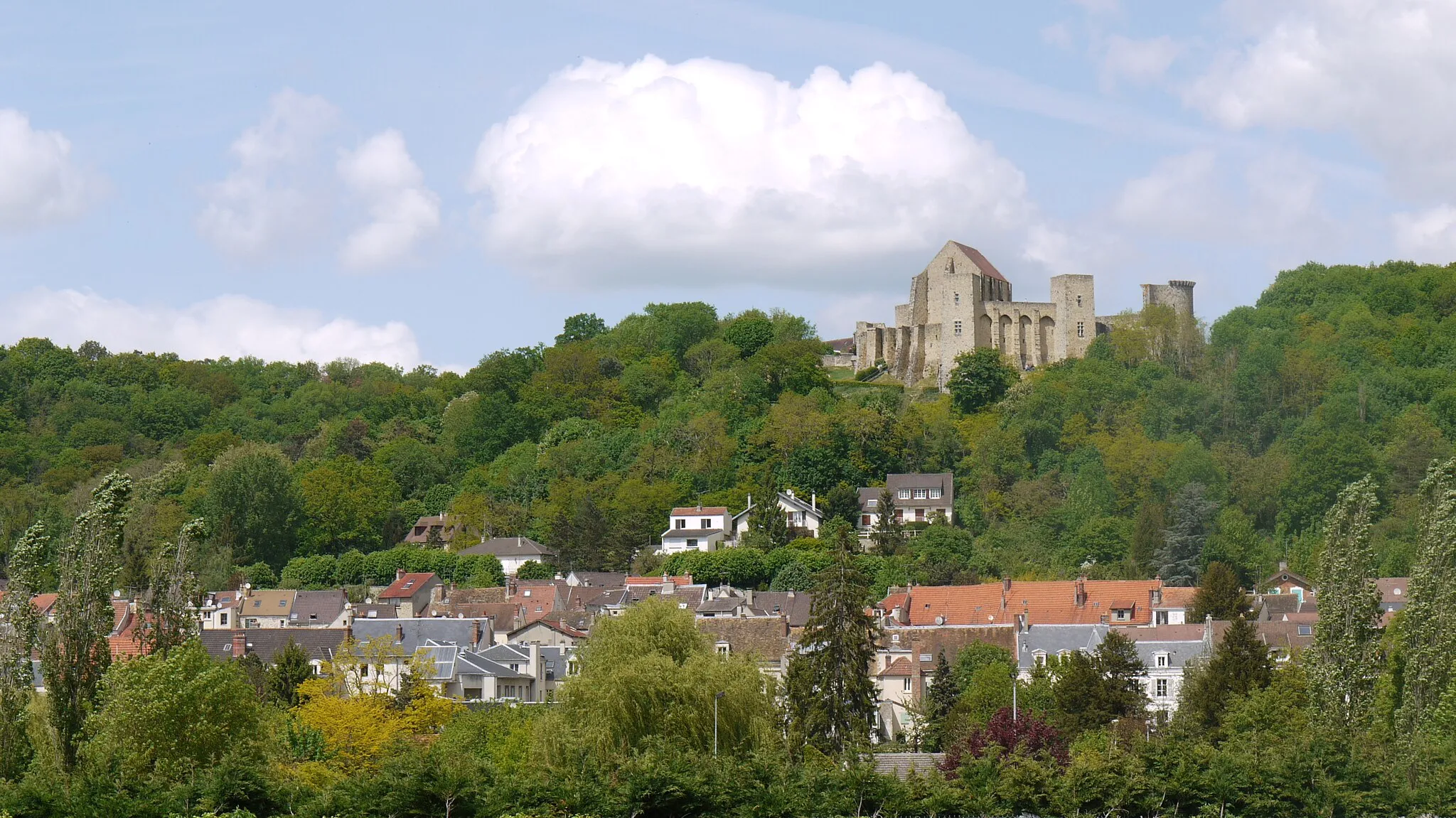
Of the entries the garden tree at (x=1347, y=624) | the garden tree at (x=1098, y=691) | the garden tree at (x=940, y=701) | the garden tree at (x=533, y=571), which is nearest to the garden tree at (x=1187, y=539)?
the garden tree at (x=940, y=701)

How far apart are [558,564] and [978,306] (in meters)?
34.1

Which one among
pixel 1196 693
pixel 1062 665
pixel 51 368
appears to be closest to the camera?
pixel 1196 693

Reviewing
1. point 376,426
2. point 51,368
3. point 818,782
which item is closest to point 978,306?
point 376,426

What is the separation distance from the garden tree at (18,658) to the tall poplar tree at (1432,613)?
3154cm

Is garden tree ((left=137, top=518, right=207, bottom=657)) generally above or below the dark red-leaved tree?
above

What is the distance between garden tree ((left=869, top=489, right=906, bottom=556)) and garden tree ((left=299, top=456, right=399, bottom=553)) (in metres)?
31.2

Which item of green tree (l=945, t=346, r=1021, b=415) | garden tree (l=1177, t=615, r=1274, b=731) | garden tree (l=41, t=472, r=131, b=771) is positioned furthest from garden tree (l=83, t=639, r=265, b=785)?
green tree (l=945, t=346, r=1021, b=415)

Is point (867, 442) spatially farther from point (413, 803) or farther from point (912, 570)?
point (413, 803)

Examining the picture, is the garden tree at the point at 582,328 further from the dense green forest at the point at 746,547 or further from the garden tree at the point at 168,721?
the garden tree at the point at 168,721

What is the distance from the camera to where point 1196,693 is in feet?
194

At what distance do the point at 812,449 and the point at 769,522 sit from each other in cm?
743

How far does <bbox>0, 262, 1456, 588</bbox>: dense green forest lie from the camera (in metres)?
97.8

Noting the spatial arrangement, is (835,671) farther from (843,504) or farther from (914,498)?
(914,498)

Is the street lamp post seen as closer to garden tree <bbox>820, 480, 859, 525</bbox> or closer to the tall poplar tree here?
the tall poplar tree
